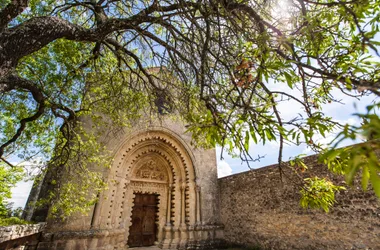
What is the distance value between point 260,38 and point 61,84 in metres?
4.17

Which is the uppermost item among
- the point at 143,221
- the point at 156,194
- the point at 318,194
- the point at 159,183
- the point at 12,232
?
the point at 159,183

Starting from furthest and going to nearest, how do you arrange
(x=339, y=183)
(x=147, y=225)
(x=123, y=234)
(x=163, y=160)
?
(x=163, y=160), (x=147, y=225), (x=123, y=234), (x=339, y=183)

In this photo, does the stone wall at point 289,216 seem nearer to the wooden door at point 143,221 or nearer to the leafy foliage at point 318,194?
the leafy foliage at point 318,194

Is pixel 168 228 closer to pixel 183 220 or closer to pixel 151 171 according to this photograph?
pixel 183 220

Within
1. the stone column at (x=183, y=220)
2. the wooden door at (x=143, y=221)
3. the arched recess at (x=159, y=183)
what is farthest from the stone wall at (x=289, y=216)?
the wooden door at (x=143, y=221)

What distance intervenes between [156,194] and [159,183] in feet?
1.47

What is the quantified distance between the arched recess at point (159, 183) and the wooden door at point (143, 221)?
0.31 meters

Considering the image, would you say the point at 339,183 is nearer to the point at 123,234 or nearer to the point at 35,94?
the point at 123,234

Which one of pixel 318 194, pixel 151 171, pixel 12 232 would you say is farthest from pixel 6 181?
pixel 318 194

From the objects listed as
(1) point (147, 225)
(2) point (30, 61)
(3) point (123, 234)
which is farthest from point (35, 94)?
(1) point (147, 225)

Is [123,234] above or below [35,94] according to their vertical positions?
below

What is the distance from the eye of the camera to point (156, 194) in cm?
813

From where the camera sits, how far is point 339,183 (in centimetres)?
537

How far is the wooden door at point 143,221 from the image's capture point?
7.30 meters
